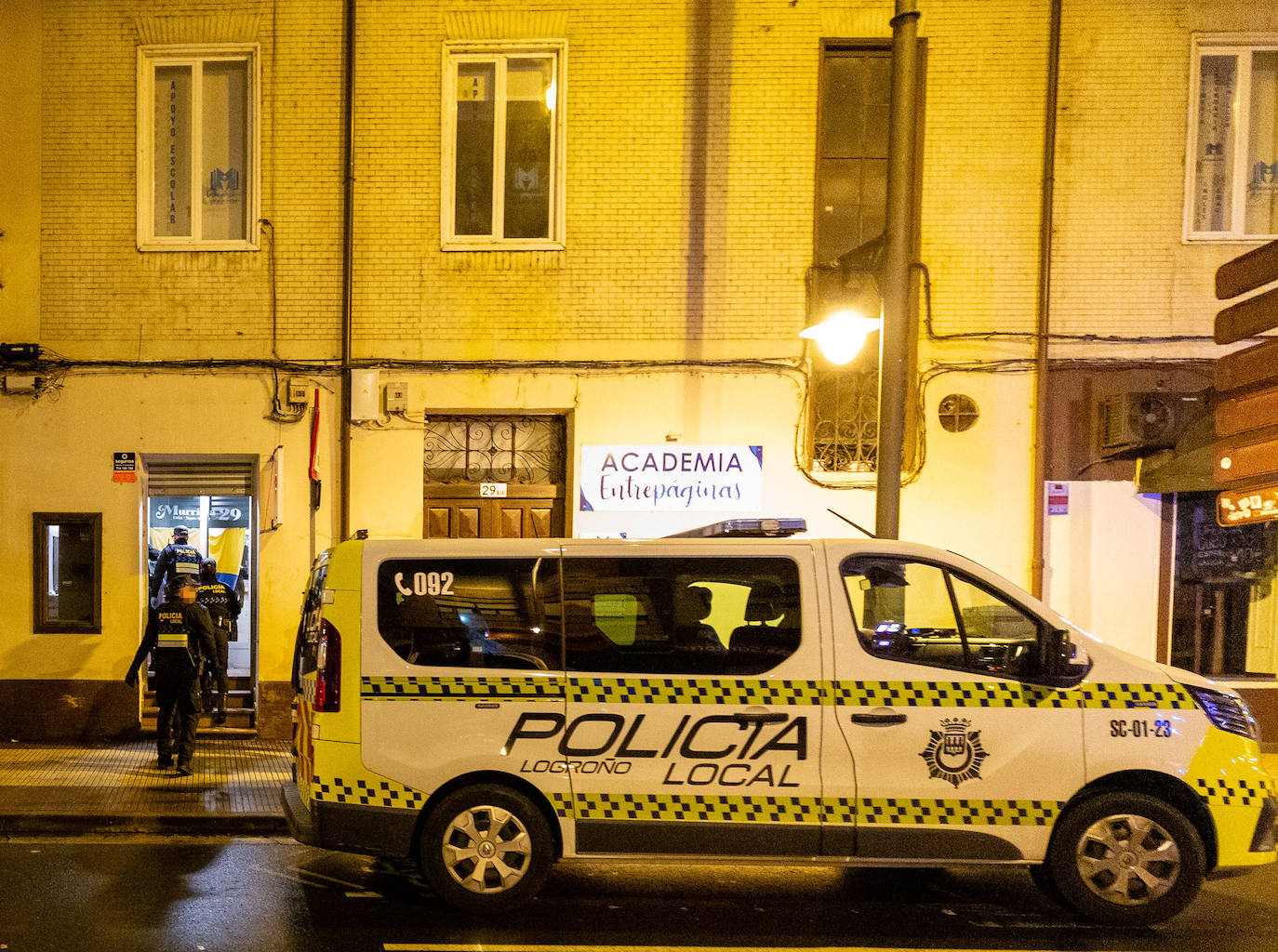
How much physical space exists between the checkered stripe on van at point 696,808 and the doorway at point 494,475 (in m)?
4.77

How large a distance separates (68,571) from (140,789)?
10.5 ft

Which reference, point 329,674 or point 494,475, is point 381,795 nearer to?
point 329,674

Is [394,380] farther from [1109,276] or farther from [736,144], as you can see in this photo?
[1109,276]

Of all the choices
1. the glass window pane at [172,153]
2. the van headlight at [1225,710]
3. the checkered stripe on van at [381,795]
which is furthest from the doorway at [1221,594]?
the glass window pane at [172,153]

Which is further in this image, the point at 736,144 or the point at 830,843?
the point at 736,144

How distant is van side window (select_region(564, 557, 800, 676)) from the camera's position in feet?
17.3

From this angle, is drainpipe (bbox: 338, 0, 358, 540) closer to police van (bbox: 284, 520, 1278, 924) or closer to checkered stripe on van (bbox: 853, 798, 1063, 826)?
police van (bbox: 284, 520, 1278, 924)

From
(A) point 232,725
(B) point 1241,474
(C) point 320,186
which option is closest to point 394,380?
(C) point 320,186

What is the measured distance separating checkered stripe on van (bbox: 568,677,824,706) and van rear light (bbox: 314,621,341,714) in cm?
131

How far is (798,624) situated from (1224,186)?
776 centimetres

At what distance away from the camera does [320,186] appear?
975 centimetres

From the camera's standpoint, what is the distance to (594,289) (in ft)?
31.7

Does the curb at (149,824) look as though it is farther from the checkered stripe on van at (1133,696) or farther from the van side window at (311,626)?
the checkered stripe on van at (1133,696)

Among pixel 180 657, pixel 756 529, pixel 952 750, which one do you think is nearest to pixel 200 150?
pixel 180 657
